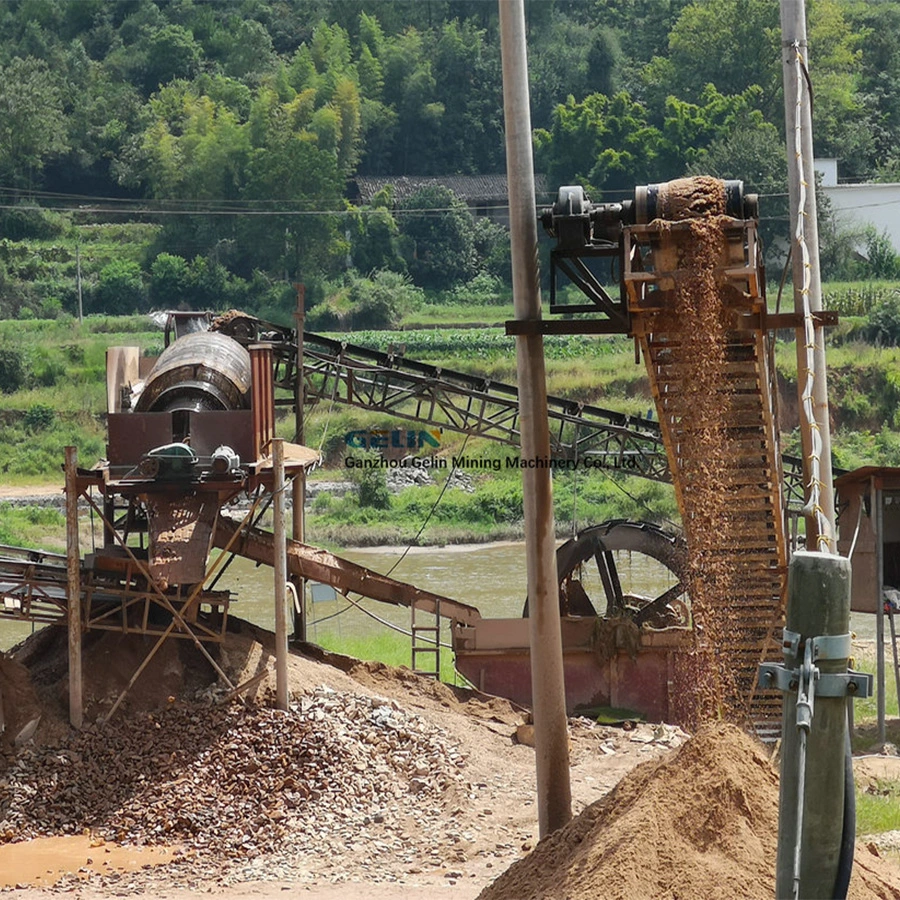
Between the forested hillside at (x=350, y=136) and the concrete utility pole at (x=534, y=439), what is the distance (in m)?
46.1

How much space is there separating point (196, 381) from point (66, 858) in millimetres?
6038

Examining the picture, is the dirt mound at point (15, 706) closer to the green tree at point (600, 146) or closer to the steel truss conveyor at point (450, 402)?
the steel truss conveyor at point (450, 402)

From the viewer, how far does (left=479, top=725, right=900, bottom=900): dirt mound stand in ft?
26.2

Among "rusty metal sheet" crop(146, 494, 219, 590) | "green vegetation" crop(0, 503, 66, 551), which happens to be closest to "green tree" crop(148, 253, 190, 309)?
"green vegetation" crop(0, 503, 66, 551)

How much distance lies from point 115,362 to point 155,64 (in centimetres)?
7342

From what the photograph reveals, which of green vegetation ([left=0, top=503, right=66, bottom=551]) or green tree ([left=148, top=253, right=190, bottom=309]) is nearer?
green vegetation ([left=0, top=503, right=66, bottom=551])

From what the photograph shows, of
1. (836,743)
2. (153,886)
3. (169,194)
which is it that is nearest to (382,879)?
(153,886)

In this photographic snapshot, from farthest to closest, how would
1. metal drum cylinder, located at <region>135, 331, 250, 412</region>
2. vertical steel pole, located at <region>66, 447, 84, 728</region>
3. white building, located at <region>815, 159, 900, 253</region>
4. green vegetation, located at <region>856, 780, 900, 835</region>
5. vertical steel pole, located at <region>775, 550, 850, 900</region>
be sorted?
1. white building, located at <region>815, 159, 900, 253</region>
2. metal drum cylinder, located at <region>135, 331, 250, 412</region>
3. vertical steel pole, located at <region>66, 447, 84, 728</region>
4. green vegetation, located at <region>856, 780, 900, 835</region>
5. vertical steel pole, located at <region>775, 550, 850, 900</region>

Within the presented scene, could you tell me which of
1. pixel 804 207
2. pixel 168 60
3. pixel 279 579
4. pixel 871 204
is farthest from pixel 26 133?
pixel 804 207

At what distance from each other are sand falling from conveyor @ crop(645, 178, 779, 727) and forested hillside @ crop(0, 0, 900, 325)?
140ft

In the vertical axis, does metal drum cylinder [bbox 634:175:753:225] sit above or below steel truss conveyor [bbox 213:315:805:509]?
above

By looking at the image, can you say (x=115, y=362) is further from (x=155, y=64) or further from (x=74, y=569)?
(x=155, y=64)

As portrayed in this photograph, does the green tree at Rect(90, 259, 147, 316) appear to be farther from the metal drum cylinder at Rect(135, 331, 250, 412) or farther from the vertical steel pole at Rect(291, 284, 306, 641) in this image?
the metal drum cylinder at Rect(135, 331, 250, 412)

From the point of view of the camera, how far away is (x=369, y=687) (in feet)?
59.7
